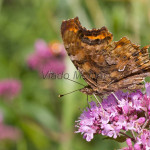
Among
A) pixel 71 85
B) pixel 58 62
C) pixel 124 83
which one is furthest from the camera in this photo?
pixel 58 62

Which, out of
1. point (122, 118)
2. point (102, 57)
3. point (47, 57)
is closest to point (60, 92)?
point (47, 57)

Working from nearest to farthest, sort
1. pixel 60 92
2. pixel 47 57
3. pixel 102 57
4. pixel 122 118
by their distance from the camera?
pixel 122 118
pixel 102 57
pixel 60 92
pixel 47 57

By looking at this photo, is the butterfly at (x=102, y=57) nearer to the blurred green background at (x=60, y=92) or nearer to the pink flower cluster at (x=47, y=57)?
the blurred green background at (x=60, y=92)

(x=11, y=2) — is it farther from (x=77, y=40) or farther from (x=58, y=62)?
(x=77, y=40)

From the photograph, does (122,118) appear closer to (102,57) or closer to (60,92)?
(102,57)

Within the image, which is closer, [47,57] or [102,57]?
→ [102,57]

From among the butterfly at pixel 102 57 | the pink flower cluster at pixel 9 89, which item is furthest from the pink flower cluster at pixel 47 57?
the butterfly at pixel 102 57

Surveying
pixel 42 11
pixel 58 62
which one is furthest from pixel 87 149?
pixel 42 11
